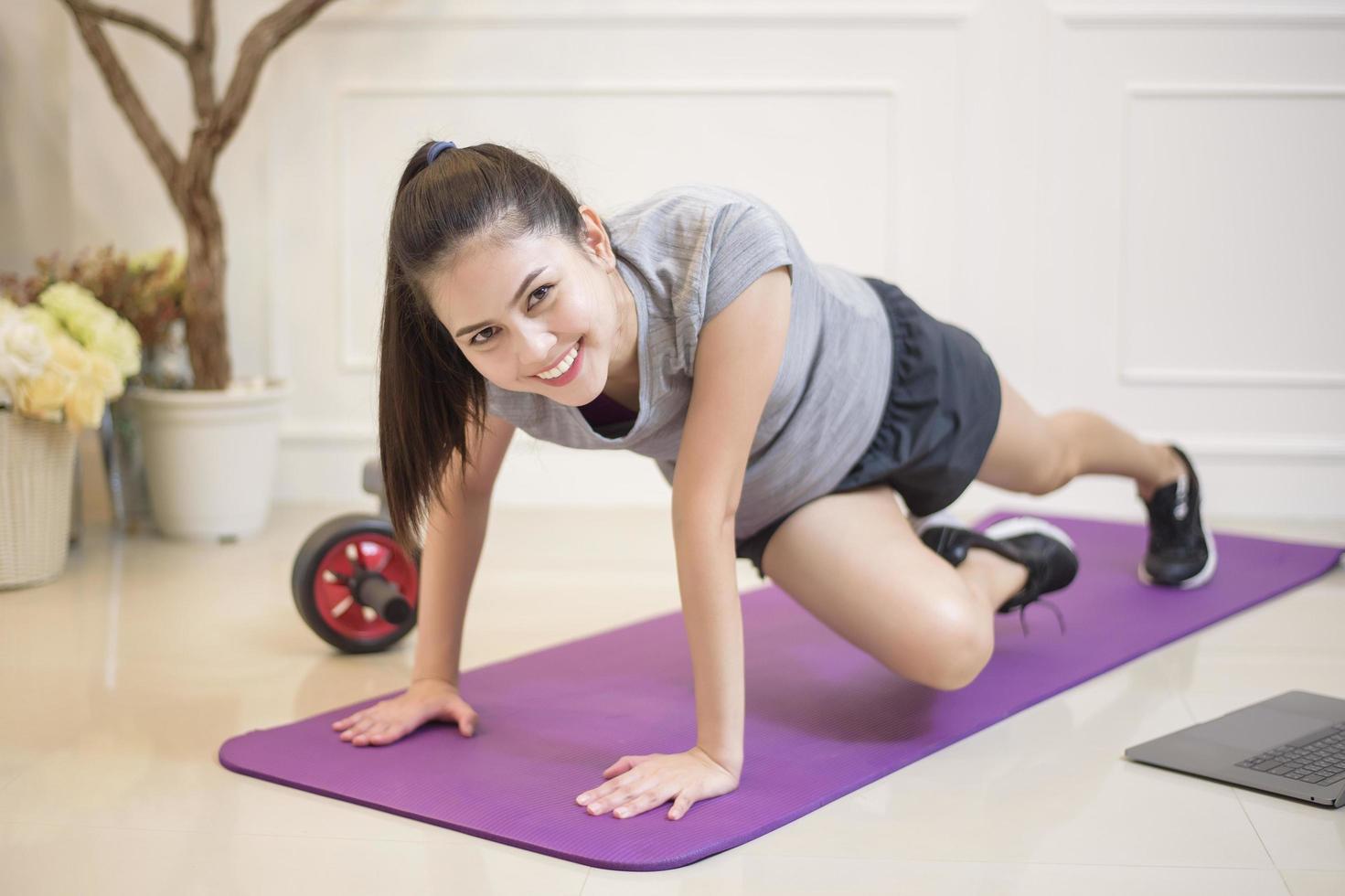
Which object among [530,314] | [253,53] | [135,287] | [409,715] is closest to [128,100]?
[253,53]

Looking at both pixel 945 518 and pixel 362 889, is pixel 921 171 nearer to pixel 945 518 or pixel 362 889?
pixel 945 518

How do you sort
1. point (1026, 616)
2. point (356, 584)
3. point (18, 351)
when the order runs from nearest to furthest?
point (356, 584)
point (1026, 616)
point (18, 351)

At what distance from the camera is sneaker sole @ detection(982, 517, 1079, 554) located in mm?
1812

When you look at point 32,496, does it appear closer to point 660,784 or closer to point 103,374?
point 103,374

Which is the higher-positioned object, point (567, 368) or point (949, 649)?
point (567, 368)

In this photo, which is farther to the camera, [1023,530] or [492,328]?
[1023,530]

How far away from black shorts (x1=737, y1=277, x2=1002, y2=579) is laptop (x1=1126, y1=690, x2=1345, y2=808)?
1.35ft

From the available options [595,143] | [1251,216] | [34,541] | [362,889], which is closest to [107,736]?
[362,889]

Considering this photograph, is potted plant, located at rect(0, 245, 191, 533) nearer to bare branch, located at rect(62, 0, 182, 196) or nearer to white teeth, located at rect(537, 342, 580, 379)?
bare branch, located at rect(62, 0, 182, 196)

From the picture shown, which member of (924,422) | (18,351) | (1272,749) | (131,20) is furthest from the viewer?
(131,20)

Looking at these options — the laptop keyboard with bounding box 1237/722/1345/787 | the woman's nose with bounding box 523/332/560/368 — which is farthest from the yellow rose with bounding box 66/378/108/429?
the laptop keyboard with bounding box 1237/722/1345/787

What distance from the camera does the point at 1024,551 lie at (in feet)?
5.67

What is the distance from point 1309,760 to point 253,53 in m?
2.20

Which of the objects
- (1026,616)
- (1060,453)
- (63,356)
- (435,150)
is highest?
(435,150)
